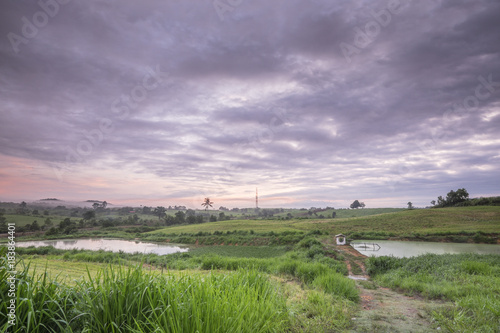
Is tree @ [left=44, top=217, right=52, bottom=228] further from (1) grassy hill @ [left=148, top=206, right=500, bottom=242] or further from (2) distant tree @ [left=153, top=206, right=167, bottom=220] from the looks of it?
(1) grassy hill @ [left=148, top=206, right=500, bottom=242]

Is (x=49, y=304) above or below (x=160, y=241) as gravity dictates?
above

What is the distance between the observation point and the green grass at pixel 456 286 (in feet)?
14.8

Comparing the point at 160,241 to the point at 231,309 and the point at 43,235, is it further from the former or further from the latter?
the point at 231,309

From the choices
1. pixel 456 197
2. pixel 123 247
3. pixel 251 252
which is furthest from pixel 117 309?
pixel 456 197

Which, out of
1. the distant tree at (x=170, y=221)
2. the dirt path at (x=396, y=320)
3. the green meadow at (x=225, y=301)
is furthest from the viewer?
the distant tree at (x=170, y=221)

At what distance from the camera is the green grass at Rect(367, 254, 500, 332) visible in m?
4.52

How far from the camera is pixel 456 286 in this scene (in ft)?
25.7

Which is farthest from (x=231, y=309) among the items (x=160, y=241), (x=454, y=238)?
(x=160, y=241)

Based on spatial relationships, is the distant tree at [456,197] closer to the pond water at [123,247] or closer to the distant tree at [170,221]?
the pond water at [123,247]

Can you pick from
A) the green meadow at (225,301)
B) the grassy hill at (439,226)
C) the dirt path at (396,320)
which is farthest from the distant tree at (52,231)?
the dirt path at (396,320)

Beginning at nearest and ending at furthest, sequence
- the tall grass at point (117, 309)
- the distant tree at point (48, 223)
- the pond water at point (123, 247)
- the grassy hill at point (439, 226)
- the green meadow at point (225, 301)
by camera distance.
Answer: the tall grass at point (117, 309) → the green meadow at point (225, 301) → the grassy hill at point (439, 226) → the pond water at point (123, 247) → the distant tree at point (48, 223)

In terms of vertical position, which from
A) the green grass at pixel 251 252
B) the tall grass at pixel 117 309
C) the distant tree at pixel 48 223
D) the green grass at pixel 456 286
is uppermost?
the tall grass at pixel 117 309

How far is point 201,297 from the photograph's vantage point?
11.1ft

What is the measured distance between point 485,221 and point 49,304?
48.5m
